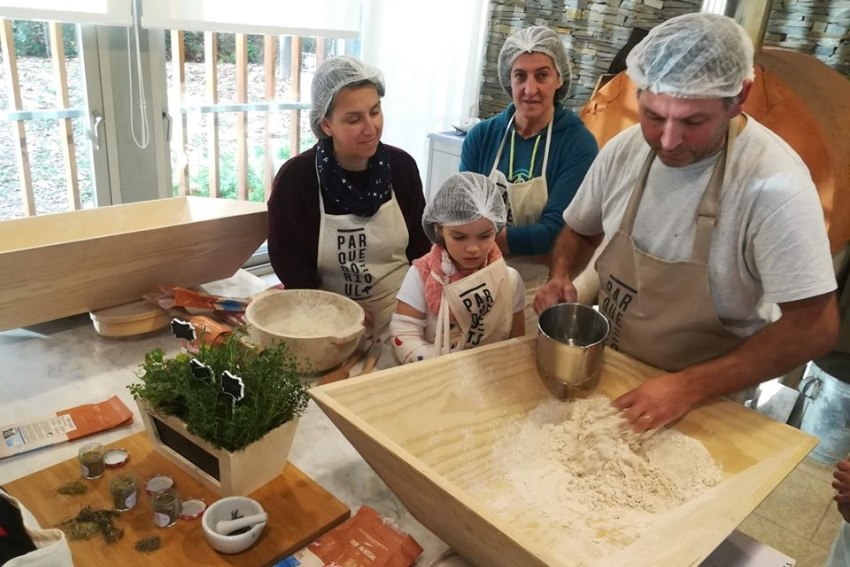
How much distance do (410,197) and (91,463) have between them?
3.02 feet

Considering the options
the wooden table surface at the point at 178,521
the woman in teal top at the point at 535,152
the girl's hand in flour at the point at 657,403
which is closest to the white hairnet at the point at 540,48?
the woman in teal top at the point at 535,152

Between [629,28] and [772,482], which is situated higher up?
[629,28]

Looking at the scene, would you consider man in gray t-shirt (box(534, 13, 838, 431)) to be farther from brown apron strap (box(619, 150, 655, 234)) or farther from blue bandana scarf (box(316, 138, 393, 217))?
blue bandana scarf (box(316, 138, 393, 217))

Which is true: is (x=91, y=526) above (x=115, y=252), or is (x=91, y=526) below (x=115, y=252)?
below

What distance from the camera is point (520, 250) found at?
1553mm

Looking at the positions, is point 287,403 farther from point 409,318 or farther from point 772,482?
point 772,482

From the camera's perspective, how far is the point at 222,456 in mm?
875

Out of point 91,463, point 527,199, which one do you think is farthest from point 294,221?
point 91,463

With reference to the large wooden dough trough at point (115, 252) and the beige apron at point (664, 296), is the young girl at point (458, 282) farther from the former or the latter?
the large wooden dough trough at point (115, 252)

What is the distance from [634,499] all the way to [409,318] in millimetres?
547

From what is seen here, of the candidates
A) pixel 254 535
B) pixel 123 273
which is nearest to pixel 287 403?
pixel 254 535

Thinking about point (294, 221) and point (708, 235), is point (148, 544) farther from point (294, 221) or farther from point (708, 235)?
point (708, 235)

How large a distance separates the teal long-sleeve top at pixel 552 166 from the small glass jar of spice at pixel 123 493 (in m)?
0.98

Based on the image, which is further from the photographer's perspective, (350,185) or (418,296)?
(350,185)
